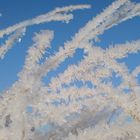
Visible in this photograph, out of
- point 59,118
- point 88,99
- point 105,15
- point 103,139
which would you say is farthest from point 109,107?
point 103,139

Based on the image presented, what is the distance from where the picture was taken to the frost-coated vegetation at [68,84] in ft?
4.41

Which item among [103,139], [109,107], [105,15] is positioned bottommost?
[103,139]

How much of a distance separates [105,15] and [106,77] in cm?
34

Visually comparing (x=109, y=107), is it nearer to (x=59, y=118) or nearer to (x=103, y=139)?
(x=59, y=118)

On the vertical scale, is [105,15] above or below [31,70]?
above

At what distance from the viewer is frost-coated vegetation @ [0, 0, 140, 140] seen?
1344 mm

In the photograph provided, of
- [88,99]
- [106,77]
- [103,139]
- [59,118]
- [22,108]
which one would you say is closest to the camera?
[103,139]

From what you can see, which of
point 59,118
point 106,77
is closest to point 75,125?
point 59,118

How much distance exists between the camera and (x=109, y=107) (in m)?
1.92

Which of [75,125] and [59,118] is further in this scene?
[75,125]

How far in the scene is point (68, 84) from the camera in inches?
63.0

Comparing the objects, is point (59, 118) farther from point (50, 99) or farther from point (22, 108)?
point (22, 108)

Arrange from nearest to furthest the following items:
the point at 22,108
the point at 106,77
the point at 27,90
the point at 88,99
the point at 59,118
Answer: the point at 22,108 → the point at 27,90 → the point at 59,118 → the point at 106,77 → the point at 88,99

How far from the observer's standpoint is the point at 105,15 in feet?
5.45
